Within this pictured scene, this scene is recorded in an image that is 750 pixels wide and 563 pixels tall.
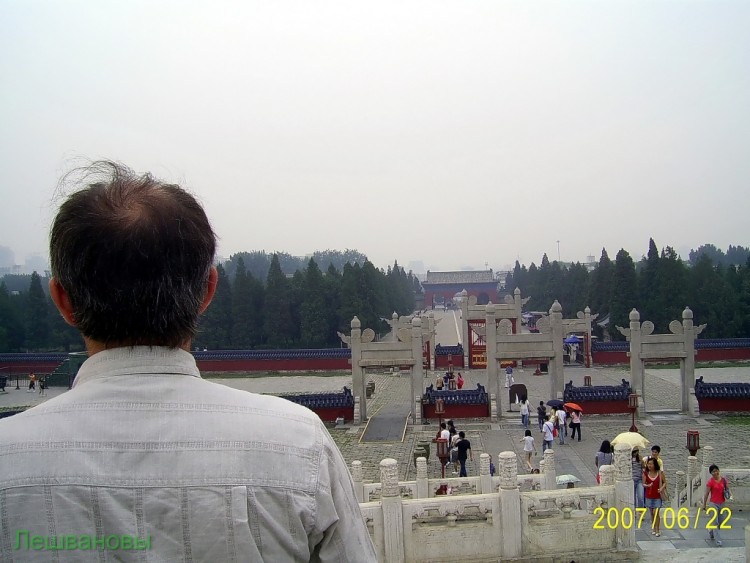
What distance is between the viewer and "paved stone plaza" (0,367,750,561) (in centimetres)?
802

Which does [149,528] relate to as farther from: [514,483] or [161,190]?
[514,483]

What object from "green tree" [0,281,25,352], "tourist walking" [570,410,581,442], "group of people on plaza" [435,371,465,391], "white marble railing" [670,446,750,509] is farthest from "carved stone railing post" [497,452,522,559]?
"green tree" [0,281,25,352]

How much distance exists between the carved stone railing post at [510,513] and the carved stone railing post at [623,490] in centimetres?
130

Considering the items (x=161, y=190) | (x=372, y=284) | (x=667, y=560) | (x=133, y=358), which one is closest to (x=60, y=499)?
(x=133, y=358)

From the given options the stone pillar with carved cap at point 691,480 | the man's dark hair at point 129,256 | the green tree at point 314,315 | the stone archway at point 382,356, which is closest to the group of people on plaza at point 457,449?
the stone pillar with carved cap at point 691,480

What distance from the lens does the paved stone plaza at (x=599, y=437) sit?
316 inches

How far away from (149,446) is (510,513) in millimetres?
6820

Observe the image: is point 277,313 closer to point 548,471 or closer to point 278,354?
point 278,354

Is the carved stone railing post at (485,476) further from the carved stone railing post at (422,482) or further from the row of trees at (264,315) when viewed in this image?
the row of trees at (264,315)

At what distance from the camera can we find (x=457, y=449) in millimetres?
13211

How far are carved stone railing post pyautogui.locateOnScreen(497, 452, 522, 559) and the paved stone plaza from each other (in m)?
1.74

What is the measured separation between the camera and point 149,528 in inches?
58.0

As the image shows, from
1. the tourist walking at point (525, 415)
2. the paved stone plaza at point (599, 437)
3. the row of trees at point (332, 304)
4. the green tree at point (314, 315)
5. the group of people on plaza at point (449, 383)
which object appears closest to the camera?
the paved stone plaza at point (599, 437)

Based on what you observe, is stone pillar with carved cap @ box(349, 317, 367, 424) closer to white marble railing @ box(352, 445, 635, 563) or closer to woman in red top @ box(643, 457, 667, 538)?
woman in red top @ box(643, 457, 667, 538)
